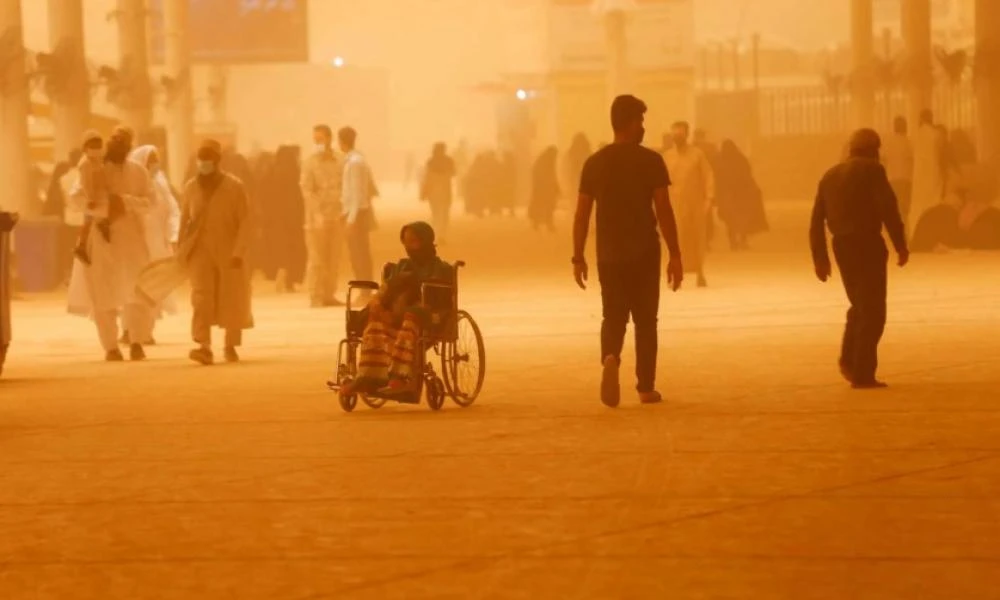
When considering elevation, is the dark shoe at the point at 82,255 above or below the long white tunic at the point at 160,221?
below

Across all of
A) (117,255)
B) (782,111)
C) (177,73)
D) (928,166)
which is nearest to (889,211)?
(117,255)

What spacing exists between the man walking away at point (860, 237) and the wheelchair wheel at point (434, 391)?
7.42ft

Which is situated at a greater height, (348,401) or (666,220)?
(666,220)

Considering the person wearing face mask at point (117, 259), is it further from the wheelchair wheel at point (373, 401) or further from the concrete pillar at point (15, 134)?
the concrete pillar at point (15, 134)

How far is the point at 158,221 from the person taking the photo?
17500mm

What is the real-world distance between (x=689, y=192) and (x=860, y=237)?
378 inches

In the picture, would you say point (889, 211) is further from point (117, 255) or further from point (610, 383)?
point (117, 255)

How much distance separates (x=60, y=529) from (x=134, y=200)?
8.35 m

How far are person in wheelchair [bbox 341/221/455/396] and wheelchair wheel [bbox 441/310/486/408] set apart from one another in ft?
0.62

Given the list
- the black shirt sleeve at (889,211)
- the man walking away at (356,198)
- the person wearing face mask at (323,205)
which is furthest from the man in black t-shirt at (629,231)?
the person wearing face mask at (323,205)

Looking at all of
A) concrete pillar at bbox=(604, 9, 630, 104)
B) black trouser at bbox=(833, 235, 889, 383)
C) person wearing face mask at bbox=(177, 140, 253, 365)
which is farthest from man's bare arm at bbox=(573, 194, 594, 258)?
concrete pillar at bbox=(604, 9, 630, 104)

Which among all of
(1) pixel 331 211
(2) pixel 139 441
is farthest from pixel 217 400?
(1) pixel 331 211

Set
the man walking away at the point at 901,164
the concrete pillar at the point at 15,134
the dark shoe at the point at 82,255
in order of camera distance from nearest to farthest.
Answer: the dark shoe at the point at 82,255 < the concrete pillar at the point at 15,134 < the man walking away at the point at 901,164

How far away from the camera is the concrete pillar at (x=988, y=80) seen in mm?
37094
